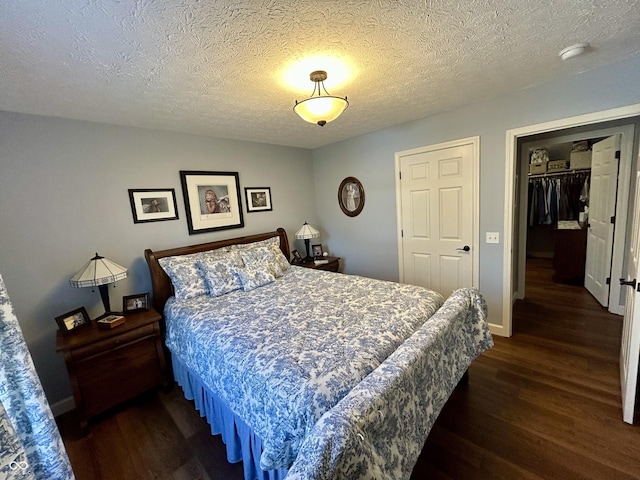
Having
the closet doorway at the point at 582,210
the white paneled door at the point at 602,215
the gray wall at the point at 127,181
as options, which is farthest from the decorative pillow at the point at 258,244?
the white paneled door at the point at 602,215

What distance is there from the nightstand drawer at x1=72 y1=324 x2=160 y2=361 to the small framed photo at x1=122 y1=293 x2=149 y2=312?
274 millimetres

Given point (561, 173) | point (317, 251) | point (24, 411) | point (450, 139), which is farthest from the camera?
point (561, 173)

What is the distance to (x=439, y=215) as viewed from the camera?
9.83 ft

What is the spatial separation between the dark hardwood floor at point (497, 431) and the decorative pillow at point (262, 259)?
130 cm

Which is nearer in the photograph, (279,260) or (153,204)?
(153,204)

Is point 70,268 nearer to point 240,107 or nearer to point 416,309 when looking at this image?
point 240,107

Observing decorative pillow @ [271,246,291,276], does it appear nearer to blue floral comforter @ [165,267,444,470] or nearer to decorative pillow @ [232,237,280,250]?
decorative pillow @ [232,237,280,250]

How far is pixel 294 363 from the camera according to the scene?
1.33 metres

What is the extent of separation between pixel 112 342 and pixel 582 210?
7.19m

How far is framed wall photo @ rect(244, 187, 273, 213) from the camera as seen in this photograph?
3.40m

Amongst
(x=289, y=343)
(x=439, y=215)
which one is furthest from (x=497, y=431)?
(x=439, y=215)

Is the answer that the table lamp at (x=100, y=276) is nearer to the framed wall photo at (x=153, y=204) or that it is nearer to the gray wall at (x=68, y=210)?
the gray wall at (x=68, y=210)

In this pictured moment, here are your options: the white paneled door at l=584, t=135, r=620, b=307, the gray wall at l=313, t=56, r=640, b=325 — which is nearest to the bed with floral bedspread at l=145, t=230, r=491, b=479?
the gray wall at l=313, t=56, r=640, b=325

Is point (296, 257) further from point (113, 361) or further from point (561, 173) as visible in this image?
point (561, 173)
